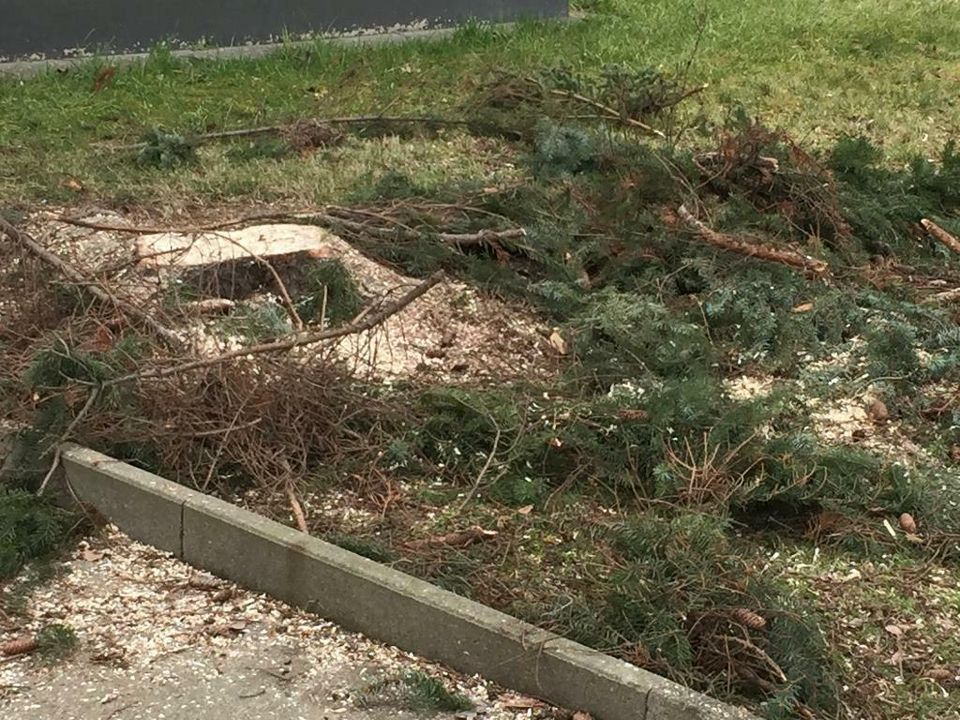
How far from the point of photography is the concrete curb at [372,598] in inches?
158

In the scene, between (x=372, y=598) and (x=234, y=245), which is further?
(x=234, y=245)

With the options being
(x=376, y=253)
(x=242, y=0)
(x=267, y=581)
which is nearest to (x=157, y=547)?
(x=267, y=581)

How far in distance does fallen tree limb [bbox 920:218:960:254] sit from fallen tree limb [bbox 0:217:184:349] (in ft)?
13.2

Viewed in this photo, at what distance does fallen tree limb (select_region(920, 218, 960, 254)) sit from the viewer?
7477 millimetres

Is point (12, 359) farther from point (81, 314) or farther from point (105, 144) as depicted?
point (105, 144)

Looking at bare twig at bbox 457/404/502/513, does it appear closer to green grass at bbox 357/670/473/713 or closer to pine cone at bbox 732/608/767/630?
green grass at bbox 357/670/473/713

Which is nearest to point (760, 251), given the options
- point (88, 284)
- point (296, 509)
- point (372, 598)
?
point (296, 509)

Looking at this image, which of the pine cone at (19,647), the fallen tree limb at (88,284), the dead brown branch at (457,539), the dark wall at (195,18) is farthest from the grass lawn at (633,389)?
the dark wall at (195,18)

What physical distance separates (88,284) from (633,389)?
2.25 meters

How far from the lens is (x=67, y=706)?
4.12 metres

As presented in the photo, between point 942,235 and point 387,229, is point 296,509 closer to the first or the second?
point 387,229

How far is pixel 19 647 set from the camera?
4.37 meters

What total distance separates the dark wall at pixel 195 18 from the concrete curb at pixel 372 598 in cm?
798

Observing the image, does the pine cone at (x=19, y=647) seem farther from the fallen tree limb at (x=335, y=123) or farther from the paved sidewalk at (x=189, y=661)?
the fallen tree limb at (x=335, y=123)
